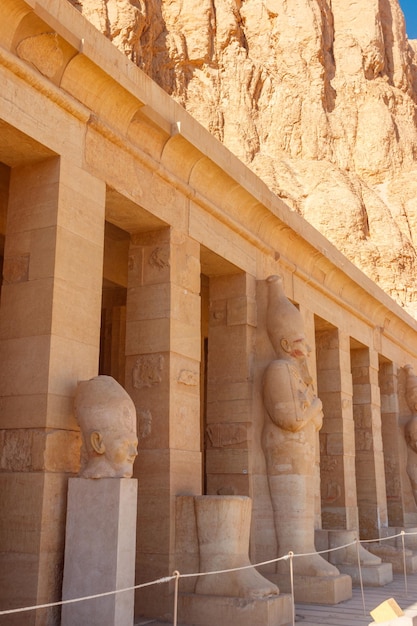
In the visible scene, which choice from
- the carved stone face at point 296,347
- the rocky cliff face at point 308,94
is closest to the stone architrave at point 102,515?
the carved stone face at point 296,347

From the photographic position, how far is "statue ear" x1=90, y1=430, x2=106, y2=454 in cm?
493

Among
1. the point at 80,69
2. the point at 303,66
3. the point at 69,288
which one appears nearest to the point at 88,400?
the point at 69,288

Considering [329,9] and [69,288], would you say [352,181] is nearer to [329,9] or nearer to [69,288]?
[329,9]

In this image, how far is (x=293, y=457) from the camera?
7461 millimetres

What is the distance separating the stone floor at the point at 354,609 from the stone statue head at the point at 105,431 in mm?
1641

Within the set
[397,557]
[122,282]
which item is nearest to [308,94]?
[122,282]

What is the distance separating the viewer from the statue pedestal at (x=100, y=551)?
4691 mm

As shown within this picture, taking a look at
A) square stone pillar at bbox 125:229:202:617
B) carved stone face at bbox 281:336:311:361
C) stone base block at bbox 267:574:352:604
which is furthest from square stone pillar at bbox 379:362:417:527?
square stone pillar at bbox 125:229:202:617

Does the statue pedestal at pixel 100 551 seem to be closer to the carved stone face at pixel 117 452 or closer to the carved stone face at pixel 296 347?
the carved stone face at pixel 117 452

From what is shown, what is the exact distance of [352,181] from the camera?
98.6 ft

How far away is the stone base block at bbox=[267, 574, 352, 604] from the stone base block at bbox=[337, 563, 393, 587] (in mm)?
1079

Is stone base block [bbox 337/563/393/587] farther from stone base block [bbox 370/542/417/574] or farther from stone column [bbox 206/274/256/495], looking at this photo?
stone column [bbox 206/274/256/495]

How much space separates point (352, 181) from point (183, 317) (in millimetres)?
24628

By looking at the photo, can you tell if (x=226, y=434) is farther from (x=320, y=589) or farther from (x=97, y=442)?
(x=97, y=442)
